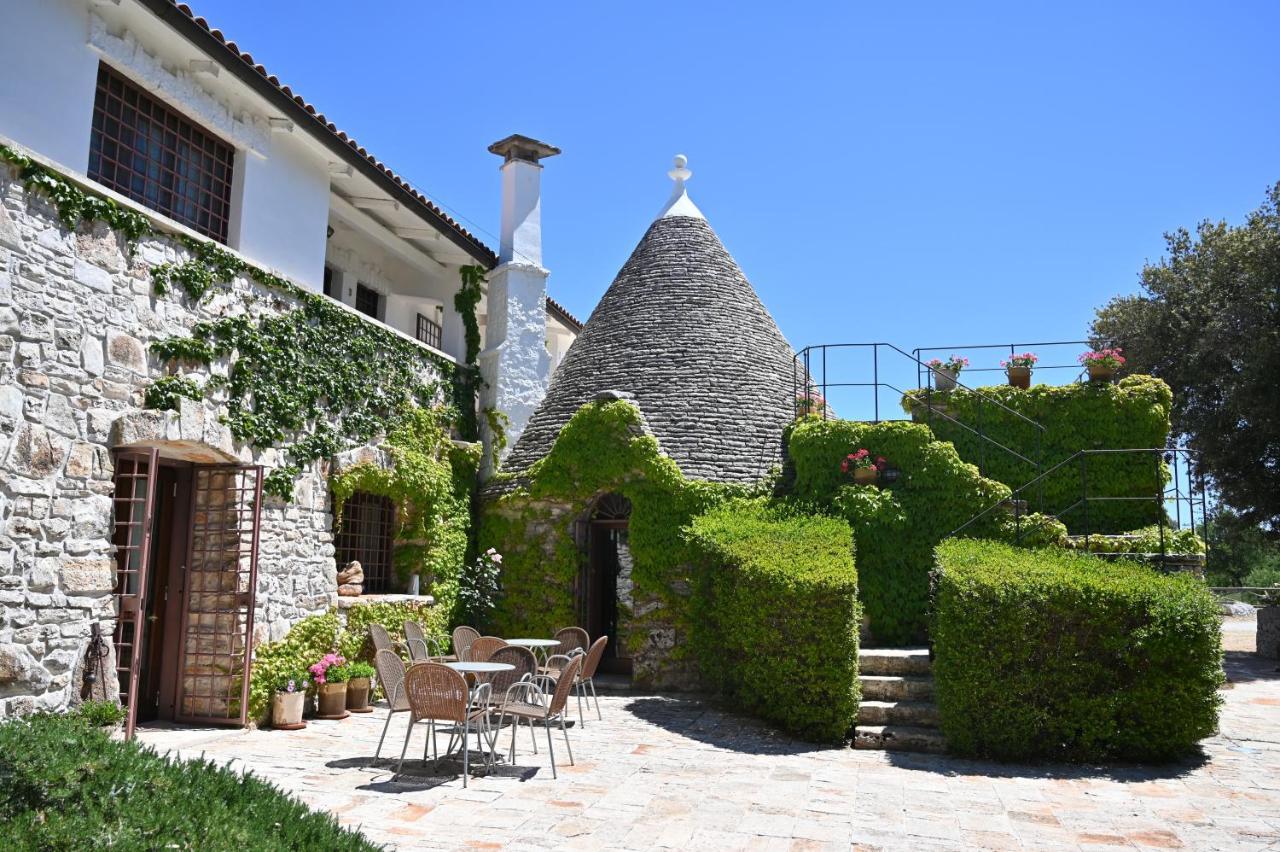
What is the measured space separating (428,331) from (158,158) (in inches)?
304

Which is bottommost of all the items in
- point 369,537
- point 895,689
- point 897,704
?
point 897,704

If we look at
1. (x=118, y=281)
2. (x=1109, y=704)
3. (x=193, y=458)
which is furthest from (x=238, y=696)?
(x=1109, y=704)

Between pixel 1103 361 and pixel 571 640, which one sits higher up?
pixel 1103 361

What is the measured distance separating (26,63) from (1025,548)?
11.5 meters

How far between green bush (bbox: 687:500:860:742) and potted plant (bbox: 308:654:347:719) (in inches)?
171

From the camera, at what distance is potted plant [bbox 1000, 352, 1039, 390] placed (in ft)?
46.5

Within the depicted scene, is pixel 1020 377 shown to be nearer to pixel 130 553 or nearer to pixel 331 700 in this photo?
pixel 331 700

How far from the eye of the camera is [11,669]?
712cm

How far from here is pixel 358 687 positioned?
10.5 m

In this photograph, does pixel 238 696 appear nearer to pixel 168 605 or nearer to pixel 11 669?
pixel 168 605

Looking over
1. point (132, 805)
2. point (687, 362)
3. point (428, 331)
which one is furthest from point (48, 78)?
point (428, 331)

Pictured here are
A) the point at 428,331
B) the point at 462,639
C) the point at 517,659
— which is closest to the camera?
the point at 517,659

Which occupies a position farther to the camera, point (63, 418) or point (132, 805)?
point (63, 418)

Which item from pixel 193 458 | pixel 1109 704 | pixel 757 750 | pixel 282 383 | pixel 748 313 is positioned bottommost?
pixel 757 750
